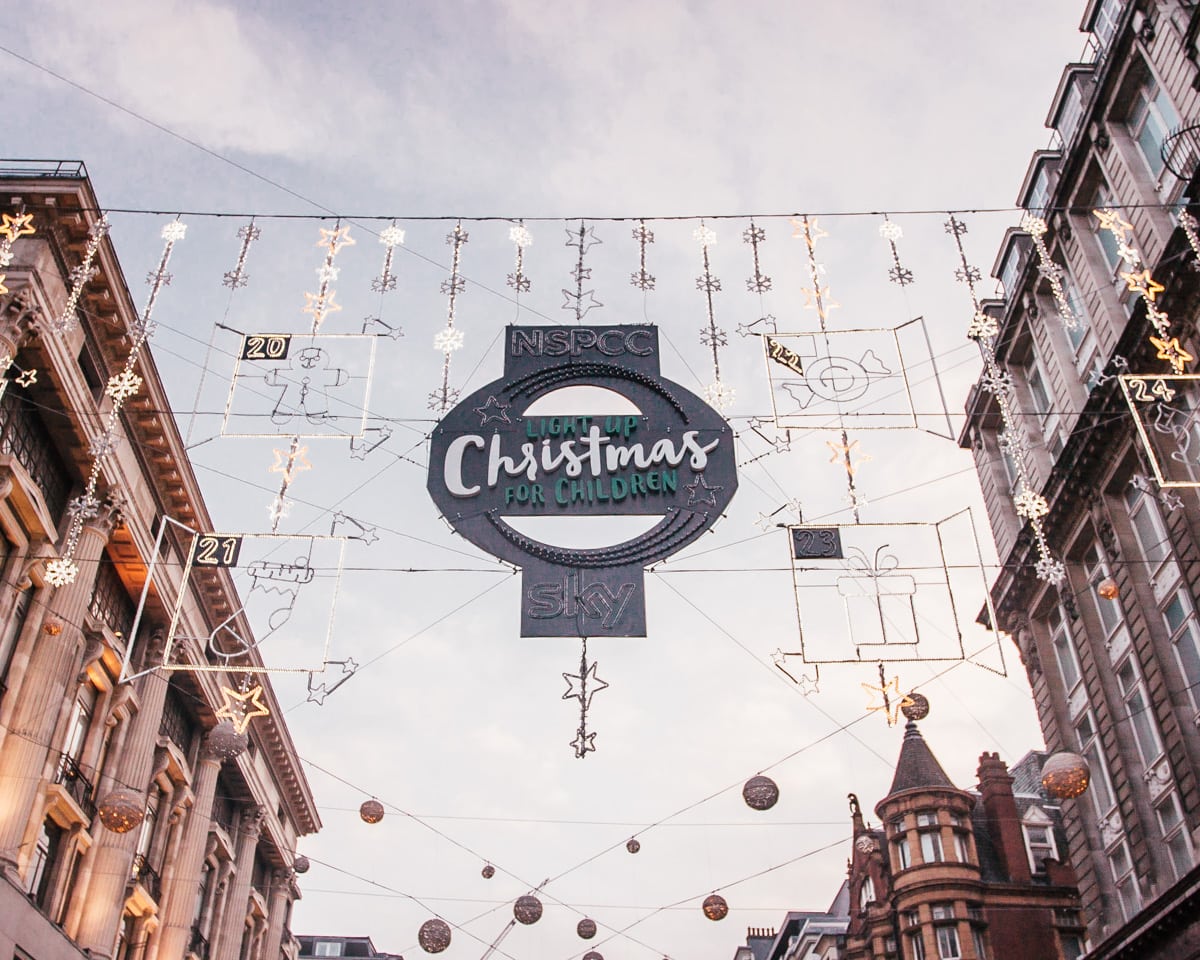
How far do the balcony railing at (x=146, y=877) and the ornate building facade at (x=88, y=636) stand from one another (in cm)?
9

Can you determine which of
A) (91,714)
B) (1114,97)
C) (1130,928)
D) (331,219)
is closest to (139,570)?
(91,714)

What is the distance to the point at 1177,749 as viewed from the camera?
24.8 metres

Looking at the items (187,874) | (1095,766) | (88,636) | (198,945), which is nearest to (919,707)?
(1095,766)

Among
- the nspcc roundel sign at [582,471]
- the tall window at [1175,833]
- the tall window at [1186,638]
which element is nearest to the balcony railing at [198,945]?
the nspcc roundel sign at [582,471]

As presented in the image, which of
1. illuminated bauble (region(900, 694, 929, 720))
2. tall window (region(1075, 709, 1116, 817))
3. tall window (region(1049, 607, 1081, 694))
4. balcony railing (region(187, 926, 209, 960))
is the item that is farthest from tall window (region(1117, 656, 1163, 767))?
balcony railing (region(187, 926, 209, 960))

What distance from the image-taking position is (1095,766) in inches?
1187

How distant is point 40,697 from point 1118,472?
2653 cm

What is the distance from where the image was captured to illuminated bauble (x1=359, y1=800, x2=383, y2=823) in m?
23.4

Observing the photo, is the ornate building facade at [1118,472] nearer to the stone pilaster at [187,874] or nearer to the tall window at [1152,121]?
the tall window at [1152,121]

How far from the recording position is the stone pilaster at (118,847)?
26.1 m

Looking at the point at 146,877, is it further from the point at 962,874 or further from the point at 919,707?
the point at 962,874

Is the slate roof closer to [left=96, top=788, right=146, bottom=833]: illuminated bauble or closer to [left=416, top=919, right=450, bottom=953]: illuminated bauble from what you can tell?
[left=416, top=919, right=450, bottom=953]: illuminated bauble

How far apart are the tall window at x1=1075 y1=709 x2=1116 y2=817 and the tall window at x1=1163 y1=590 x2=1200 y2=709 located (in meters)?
4.39

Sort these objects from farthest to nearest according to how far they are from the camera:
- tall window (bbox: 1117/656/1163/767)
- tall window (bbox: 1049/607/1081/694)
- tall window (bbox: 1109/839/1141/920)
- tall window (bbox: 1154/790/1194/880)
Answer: tall window (bbox: 1049/607/1081/694)
tall window (bbox: 1109/839/1141/920)
tall window (bbox: 1117/656/1163/767)
tall window (bbox: 1154/790/1194/880)
